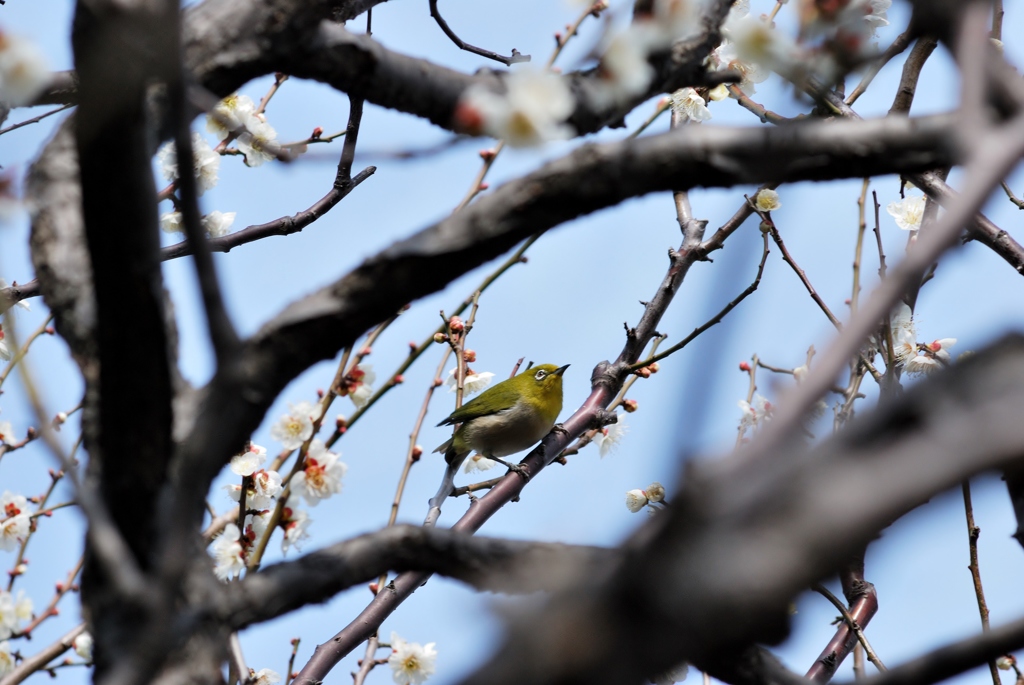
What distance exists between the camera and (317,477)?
11.7 feet

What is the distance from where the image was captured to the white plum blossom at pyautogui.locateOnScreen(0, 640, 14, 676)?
12.5ft

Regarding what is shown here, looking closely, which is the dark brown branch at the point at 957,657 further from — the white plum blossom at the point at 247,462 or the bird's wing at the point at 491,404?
the bird's wing at the point at 491,404

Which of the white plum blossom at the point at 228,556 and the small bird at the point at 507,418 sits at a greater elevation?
Result: the small bird at the point at 507,418

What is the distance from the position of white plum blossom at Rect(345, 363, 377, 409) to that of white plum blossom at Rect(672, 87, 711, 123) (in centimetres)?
196

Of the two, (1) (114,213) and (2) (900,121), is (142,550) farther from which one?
(2) (900,121)

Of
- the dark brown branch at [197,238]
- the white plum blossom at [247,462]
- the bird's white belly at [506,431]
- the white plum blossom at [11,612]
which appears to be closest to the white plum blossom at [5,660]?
the white plum blossom at [11,612]

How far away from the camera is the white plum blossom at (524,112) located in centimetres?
181

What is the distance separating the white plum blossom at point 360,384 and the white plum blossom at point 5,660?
1.92m

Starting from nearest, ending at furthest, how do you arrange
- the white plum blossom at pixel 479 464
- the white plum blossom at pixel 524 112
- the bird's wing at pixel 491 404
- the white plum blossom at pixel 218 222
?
the white plum blossom at pixel 524 112
the white plum blossom at pixel 218 222
the white plum blossom at pixel 479 464
the bird's wing at pixel 491 404

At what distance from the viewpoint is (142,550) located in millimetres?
1632

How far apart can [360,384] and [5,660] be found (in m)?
2.07

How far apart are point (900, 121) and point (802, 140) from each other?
8.6 inches

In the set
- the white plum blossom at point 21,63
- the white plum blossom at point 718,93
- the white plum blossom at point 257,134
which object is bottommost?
the white plum blossom at point 21,63

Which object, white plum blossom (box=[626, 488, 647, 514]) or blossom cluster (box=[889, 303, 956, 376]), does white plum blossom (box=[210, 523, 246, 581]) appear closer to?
white plum blossom (box=[626, 488, 647, 514])
